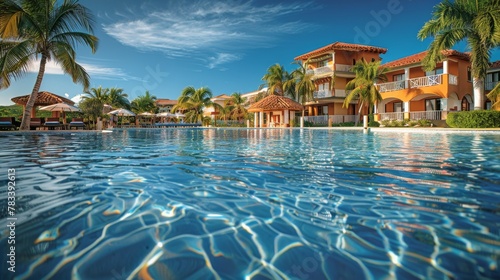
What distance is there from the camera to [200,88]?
4109 centimetres

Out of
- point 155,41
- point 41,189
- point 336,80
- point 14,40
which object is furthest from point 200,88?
point 41,189

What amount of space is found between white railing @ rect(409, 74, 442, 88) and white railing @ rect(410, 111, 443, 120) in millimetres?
2410

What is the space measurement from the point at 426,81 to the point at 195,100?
28620 mm

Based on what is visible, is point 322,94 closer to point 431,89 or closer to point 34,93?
point 431,89

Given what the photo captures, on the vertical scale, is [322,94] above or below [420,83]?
above

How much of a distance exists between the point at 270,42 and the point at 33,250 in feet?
141

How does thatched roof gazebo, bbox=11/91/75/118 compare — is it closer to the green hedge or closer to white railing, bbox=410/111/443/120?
white railing, bbox=410/111/443/120

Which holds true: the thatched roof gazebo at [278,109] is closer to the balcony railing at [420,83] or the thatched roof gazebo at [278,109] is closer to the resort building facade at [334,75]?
the resort building facade at [334,75]

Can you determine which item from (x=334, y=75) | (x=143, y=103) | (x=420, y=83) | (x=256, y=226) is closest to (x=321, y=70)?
(x=334, y=75)

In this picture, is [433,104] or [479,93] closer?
[479,93]

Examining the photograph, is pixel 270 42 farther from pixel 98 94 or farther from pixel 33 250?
pixel 33 250

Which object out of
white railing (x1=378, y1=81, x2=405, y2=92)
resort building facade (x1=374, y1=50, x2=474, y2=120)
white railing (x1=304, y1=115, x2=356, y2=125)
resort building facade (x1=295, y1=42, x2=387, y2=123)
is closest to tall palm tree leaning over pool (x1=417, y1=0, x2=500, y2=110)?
resort building facade (x1=374, y1=50, x2=474, y2=120)

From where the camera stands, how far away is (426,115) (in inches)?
979

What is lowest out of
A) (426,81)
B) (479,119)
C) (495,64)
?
(479,119)
